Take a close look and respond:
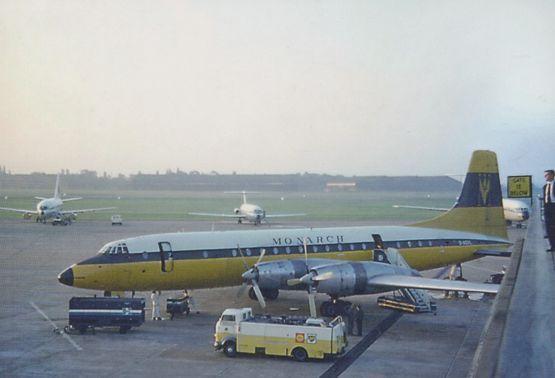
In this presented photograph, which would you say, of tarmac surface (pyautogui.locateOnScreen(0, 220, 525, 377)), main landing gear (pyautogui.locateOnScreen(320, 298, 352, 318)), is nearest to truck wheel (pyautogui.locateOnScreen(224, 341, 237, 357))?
tarmac surface (pyautogui.locateOnScreen(0, 220, 525, 377))

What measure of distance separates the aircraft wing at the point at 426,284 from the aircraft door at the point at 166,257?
9199 mm

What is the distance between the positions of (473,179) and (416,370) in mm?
19781

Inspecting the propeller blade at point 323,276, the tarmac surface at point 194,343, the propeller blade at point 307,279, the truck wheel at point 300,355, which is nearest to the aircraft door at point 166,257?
the tarmac surface at point 194,343

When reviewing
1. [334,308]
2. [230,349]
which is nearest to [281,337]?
[230,349]

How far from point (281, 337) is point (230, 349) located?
1.93 meters

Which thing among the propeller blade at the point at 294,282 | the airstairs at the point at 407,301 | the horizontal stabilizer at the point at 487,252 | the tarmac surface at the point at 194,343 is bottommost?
the tarmac surface at the point at 194,343

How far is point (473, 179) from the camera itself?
35812 millimetres

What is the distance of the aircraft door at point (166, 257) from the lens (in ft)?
86.4

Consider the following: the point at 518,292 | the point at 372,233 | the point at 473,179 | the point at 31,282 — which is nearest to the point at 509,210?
the point at 473,179

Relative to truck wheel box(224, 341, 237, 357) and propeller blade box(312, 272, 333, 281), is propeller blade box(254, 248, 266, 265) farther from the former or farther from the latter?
truck wheel box(224, 341, 237, 357)

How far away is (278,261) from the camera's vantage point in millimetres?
27547

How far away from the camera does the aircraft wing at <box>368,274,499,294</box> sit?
2269 centimetres

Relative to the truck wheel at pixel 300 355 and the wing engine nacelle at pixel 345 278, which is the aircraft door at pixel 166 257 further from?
the truck wheel at pixel 300 355

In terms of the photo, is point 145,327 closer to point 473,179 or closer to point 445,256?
point 445,256
